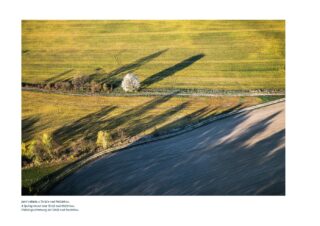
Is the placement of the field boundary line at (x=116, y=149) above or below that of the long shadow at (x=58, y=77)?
below

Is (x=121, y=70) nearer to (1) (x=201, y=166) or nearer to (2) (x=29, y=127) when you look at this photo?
(2) (x=29, y=127)

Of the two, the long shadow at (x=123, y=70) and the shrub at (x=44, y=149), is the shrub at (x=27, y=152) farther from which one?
the long shadow at (x=123, y=70)

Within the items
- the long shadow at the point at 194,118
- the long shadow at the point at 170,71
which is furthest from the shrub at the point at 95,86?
the long shadow at the point at 194,118

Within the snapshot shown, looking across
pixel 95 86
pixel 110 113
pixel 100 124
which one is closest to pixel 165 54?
pixel 95 86

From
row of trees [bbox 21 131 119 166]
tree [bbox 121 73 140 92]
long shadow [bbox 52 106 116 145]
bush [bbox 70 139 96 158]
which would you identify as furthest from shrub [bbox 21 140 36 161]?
tree [bbox 121 73 140 92]

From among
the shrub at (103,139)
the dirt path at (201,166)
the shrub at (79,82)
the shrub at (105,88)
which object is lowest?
the dirt path at (201,166)
